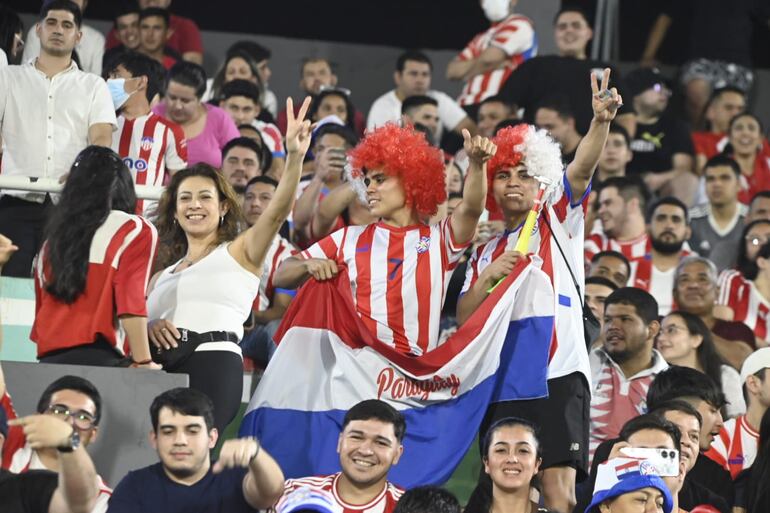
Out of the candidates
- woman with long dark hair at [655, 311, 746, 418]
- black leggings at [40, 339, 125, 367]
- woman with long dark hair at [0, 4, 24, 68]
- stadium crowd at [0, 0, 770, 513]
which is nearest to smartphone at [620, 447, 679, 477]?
stadium crowd at [0, 0, 770, 513]

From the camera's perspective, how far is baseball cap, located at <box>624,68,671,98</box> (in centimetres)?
1462

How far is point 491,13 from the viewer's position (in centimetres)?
1453

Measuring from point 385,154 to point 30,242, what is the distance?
92.2 inches

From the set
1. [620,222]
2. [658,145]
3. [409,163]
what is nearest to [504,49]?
[658,145]

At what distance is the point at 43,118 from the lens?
32.2ft

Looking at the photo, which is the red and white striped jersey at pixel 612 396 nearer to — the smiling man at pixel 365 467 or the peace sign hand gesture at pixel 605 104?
the peace sign hand gesture at pixel 605 104

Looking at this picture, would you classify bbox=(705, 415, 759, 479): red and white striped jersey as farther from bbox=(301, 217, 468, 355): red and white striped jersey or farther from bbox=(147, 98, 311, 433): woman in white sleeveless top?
bbox=(147, 98, 311, 433): woman in white sleeveless top

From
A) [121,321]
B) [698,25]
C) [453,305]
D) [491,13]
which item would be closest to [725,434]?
[453,305]

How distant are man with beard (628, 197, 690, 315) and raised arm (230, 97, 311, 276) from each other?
4324 mm

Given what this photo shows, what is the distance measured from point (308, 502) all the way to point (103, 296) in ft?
4.78

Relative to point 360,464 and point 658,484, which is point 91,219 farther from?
point 658,484

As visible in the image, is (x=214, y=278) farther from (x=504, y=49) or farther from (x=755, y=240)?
(x=504, y=49)

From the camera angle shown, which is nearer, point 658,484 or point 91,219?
point 658,484

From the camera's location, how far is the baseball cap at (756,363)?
9570mm
